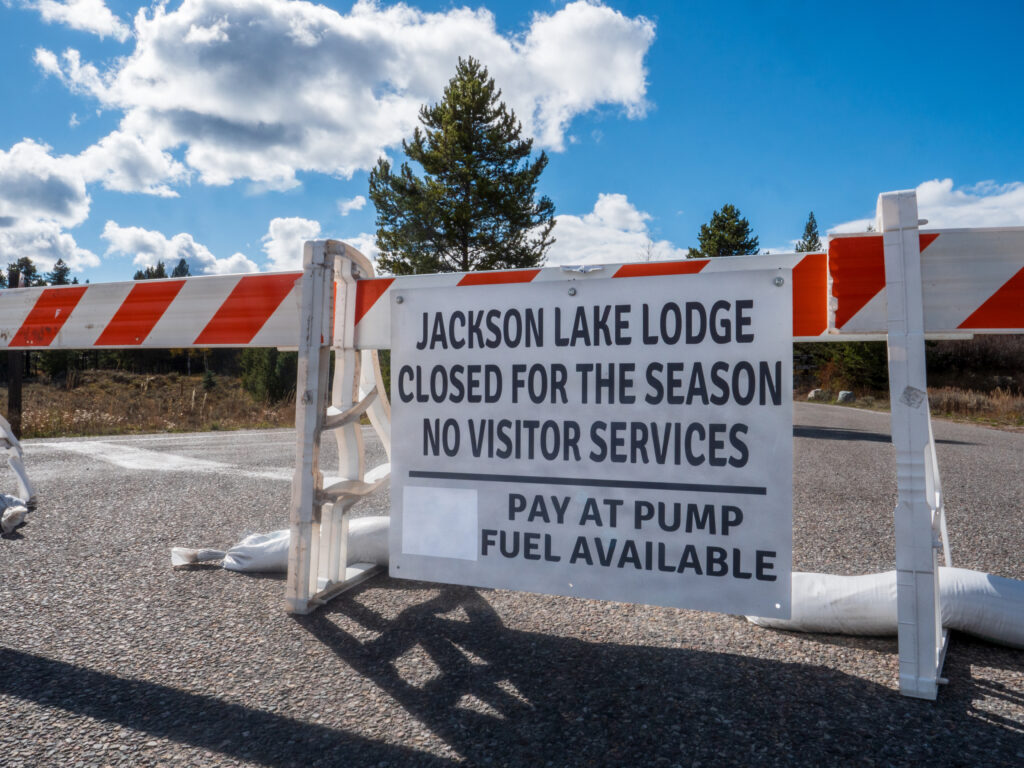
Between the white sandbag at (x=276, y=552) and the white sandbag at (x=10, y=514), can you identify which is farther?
the white sandbag at (x=276, y=552)

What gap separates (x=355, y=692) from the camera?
2125mm

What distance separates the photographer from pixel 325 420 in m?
2.88

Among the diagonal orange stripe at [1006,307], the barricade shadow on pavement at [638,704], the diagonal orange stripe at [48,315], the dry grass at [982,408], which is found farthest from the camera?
the dry grass at [982,408]

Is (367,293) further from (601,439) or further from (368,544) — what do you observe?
(368,544)

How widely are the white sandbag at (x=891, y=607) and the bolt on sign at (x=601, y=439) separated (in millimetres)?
584

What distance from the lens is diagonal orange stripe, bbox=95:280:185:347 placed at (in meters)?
2.96

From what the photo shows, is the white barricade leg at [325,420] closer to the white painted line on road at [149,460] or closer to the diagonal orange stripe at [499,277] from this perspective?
the diagonal orange stripe at [499,277]

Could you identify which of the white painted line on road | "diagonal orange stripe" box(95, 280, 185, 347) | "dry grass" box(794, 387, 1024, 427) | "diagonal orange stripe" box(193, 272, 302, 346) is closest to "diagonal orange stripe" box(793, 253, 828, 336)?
"diagonal orange stripe" box(193, 272, 302, 346)

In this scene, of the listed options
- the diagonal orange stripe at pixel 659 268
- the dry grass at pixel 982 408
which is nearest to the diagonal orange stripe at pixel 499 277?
the diagonal orange stripe at pixel 659 268

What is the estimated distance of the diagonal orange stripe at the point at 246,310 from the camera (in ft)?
9.35

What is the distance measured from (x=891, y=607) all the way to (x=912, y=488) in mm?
705

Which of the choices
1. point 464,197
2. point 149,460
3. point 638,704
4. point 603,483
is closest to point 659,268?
point 603,483

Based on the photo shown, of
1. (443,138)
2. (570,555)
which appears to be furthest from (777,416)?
(443,138)

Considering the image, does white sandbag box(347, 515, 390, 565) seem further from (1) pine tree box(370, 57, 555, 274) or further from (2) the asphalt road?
(1) pine tree box(370, 57, 555, 274)
